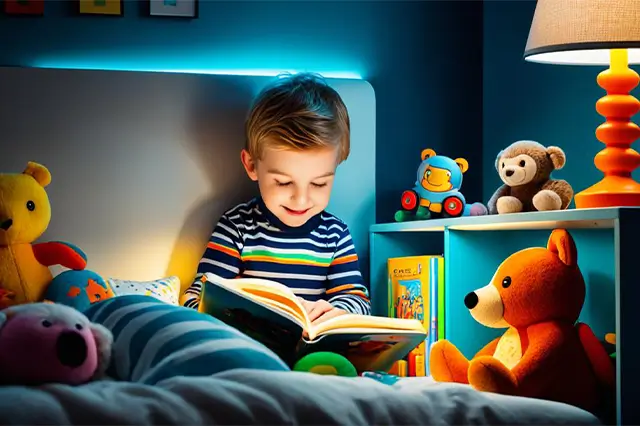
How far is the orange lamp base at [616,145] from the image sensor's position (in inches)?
60.7

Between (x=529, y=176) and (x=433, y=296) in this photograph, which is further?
(x=433, y=296)

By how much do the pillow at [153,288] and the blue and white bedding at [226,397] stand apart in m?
0.66

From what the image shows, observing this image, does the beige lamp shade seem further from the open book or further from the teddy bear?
the open book

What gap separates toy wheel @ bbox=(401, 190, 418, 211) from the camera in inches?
84.2

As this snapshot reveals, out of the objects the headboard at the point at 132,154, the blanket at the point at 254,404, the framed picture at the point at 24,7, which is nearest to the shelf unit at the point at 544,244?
the blanket at the point at 254,404

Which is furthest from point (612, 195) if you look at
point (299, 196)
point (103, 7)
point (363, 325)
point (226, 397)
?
point (103, 7)

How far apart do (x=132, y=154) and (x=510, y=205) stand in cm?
97

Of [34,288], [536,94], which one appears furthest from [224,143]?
[536,94]

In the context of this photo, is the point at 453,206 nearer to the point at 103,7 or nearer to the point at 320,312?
the point at 320,312

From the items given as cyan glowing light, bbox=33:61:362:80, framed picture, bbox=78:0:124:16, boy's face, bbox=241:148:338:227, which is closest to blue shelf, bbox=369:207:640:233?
boy's face, bbox=241:148:338:227

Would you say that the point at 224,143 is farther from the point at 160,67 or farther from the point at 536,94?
the point at 536,94

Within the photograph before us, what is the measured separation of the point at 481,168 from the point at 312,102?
0.65m

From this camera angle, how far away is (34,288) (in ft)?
6.02

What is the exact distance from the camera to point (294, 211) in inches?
81.0
